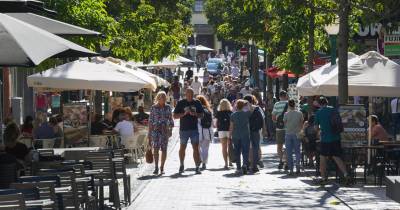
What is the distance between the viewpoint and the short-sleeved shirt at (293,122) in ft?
69.4

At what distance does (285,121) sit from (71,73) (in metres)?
4.80

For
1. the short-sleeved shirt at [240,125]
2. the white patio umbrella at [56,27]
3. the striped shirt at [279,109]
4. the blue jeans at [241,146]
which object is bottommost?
the blue jeans at [241,146]

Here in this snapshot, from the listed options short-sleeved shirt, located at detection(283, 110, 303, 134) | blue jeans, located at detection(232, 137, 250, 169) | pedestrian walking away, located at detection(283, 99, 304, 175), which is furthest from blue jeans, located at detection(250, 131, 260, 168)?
short-sleeved shirt, located at detection(283, 110, 303, 134)

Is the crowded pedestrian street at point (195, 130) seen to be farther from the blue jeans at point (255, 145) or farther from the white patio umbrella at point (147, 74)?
the white patio umbrella at point (147, 74)

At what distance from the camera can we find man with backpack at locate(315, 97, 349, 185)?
1872 cm

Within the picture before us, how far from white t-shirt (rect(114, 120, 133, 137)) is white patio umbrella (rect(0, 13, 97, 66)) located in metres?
11.8

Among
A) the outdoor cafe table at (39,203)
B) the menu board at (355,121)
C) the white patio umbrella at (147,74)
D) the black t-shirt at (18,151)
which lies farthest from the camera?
the white patio umbrella at (147,74)

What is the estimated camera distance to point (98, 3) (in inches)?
816

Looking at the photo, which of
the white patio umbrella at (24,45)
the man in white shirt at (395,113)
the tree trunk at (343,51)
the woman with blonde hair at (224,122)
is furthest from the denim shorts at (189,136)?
the white patio umbrella at (24,45)

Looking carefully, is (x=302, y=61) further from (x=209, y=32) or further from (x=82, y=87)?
(x=209, y=32)

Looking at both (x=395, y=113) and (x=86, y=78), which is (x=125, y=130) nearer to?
(x=86, y=78)

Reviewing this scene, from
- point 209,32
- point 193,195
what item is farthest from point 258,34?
point 209,32

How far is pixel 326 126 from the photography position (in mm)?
18797

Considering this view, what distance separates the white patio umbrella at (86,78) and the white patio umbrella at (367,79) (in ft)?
13.8
